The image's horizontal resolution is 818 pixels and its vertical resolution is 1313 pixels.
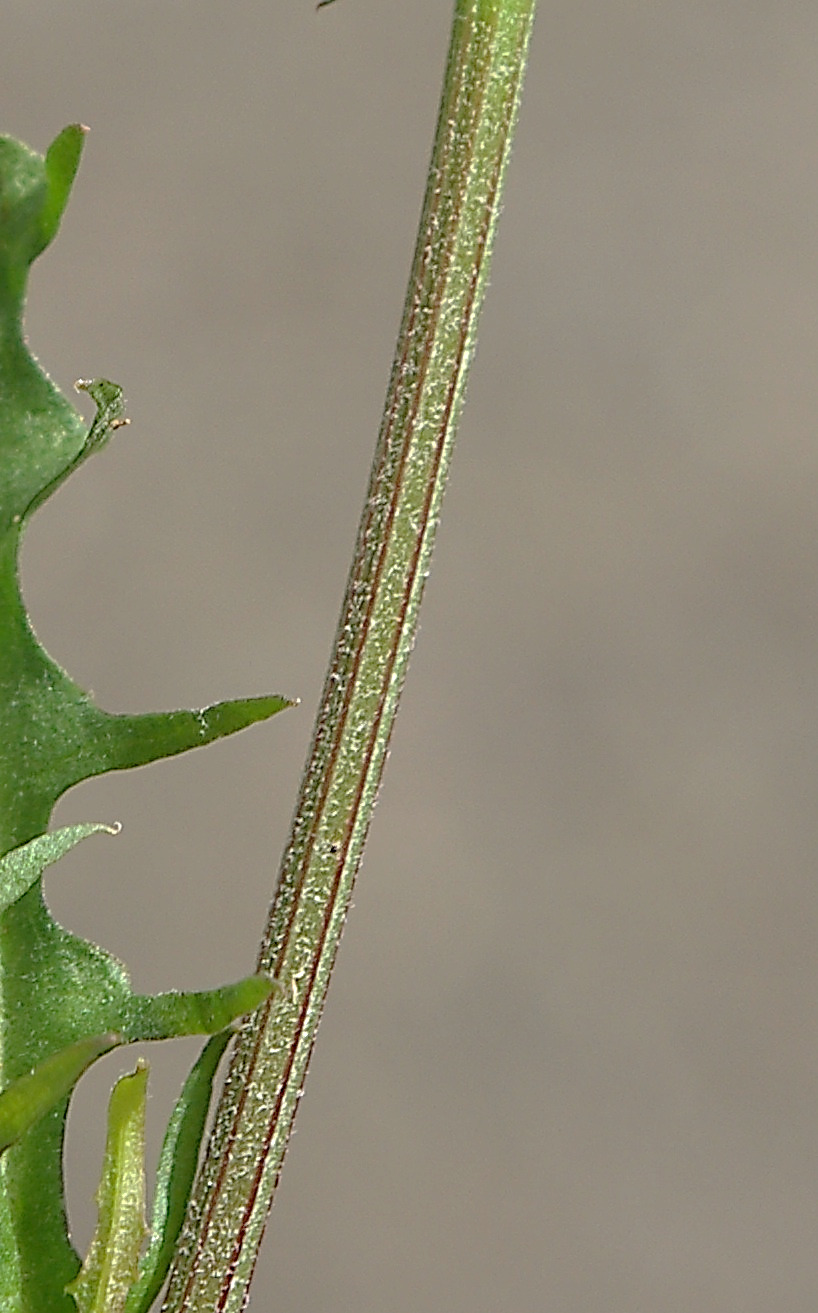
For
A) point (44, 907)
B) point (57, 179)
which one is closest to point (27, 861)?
point (44, 907)

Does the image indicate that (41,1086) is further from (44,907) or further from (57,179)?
(57,179)

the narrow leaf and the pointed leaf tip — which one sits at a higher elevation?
the pointed leaf tip

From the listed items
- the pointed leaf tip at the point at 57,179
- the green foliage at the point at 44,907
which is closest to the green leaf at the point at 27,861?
the green foliage at the point at 44,907

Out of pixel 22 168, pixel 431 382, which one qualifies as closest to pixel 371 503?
pixel 431 382

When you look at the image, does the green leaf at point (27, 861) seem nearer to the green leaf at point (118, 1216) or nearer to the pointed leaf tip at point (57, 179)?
the green leaf at point (118, 1216)

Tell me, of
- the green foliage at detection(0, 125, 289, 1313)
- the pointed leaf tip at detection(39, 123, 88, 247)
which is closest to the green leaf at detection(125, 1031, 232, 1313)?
the green foliage at detection(0, 125, 289, 1313)

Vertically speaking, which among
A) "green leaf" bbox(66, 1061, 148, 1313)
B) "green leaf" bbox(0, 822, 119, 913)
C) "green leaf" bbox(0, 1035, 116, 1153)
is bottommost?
"green leaf" bbox(66, 1061, 148, 1313)

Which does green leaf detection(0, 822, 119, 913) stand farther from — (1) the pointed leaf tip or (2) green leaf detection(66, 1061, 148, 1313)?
(1) the pointed leaf tip
